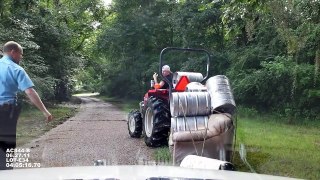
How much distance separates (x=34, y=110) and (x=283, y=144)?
2759mm

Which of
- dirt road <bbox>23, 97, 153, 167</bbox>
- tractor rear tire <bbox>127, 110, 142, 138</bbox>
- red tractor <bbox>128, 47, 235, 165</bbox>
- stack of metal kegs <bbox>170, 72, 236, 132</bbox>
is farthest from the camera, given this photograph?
tractor rear tire <bbox>127, 110, 142, 138</bbox>

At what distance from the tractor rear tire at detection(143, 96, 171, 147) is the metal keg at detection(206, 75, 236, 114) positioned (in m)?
0.79

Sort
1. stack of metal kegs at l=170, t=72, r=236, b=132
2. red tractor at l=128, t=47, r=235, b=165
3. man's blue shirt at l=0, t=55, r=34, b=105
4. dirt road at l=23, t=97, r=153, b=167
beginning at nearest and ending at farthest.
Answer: man's blue shirt at l=0, t=55, r=34, b=105 < red tractor at l=128, t=47, r=235, b=165 < stack of metal kegs at l=170, t=72, r=236, b=132 < dirt road at l=23, t=97, r=153, b=167

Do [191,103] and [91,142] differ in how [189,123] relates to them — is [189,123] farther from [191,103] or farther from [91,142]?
[91,142]

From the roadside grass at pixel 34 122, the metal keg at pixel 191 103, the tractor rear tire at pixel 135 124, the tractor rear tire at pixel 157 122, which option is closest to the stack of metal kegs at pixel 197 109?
the metal keg at pixel 191 103

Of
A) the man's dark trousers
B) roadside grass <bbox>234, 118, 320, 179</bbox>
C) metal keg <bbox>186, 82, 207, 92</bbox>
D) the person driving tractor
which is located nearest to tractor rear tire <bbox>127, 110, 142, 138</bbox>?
the person driving tractor

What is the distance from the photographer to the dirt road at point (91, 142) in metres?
5.35

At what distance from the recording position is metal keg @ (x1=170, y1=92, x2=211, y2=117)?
4.88 metres

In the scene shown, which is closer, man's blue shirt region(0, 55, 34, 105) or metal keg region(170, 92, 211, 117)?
man's blue shirt region(0, 55, 34, 105)

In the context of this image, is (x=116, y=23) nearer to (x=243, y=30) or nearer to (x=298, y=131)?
(x=243, y=30)

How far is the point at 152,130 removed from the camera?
5809 mm

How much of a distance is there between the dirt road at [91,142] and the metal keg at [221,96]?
3.12ft

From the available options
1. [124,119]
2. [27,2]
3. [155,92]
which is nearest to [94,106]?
[124,119]

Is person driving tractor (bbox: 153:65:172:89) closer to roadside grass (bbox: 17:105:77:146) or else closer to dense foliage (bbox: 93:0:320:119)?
dense foliage (bbox: 93:0:320:119)
